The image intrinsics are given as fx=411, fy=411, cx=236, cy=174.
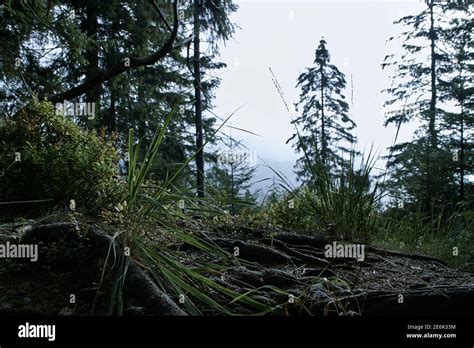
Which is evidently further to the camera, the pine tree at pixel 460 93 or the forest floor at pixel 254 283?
the pine tree at pixel 460 93

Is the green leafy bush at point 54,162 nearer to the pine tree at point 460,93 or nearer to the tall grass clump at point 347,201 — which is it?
Answer: the tall grass clump at point 347,201

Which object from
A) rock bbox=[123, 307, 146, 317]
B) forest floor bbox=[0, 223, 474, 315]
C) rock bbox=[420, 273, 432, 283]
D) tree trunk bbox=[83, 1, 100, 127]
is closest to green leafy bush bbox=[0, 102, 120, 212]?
forest floor bbox=[0, 223, 474, 315]

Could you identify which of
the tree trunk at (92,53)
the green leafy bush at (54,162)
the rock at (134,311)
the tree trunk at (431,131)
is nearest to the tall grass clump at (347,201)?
the green leafy bush at (54,162)

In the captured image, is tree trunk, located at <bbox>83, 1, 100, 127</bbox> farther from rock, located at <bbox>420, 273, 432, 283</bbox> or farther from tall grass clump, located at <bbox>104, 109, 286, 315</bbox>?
rock, located at <bbox>420, 273, 432, 283</bbox>

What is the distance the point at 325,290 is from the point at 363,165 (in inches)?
45.1

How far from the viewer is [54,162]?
2.88 m

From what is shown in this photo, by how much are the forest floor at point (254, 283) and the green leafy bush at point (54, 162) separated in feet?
1.79

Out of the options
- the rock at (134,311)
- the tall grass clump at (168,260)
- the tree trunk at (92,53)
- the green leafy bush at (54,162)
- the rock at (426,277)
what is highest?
the tree trunk at (92,53)

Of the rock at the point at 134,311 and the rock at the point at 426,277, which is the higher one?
the rock at the point at 134,311

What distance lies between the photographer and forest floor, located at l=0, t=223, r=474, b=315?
173 cm

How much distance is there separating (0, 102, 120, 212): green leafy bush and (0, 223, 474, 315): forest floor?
21.5 inches

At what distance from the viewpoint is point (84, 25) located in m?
6.14

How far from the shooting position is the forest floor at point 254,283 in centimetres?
173

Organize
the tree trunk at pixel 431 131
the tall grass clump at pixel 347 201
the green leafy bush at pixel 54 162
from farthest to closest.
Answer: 1. the tree trunk at pixel 431 131
2. the green leafy bush at pixel 54 162
3. the tall grass clump at pixel 347 201
